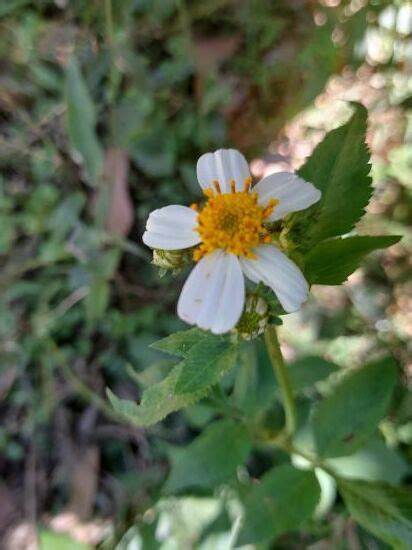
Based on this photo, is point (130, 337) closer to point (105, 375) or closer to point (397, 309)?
point (105, 375)

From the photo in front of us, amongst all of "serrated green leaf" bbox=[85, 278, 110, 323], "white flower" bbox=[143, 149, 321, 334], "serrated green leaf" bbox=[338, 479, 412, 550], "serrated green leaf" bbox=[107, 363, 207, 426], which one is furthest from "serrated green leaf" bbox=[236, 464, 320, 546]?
"serrated green leaf" bbox=[85, 278, 110, 323]

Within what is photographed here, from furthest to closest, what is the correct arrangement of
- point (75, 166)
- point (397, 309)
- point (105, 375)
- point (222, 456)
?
point (75, 166) < point (105, 375) < point (397, 309) < point (222, 456)

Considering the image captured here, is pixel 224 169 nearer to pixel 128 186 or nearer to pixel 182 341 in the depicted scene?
pixel 182 341

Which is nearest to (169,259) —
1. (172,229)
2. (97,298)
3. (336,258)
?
(172,229)

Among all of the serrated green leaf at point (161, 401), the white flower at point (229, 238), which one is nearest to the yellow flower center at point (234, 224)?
the white flower at point (229, 238)

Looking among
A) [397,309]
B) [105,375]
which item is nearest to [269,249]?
[397,309]

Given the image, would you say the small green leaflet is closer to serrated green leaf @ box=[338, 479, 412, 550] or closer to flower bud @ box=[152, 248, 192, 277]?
flower bud @ box=[152, 248, 192, 277]
